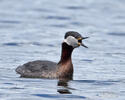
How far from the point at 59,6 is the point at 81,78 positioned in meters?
21.4

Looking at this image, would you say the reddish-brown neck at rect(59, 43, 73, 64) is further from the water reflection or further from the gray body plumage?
the water reflection

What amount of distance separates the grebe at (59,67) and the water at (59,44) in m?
0.37

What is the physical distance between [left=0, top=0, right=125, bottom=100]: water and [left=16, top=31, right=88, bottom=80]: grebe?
14.6 inches

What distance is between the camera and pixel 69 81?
793 inches

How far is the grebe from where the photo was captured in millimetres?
20533

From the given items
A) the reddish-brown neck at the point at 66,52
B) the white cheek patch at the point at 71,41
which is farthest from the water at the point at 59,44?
the white cheek patch at the point at 71,41

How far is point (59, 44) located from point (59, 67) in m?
7.32

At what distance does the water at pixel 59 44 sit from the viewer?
1837cm

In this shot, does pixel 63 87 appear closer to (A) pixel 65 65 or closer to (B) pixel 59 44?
(A) pixel 65 65

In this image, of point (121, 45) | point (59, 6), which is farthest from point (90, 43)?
point (59, 6)

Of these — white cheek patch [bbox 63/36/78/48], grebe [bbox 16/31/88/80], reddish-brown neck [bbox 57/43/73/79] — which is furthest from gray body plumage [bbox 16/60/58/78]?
white cheek patch [bbox 63/36/78/48]

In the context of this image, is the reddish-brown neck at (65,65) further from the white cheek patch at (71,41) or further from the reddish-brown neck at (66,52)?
the white cheek patch at (71,41)

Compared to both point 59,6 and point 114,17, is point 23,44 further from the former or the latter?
point 59,6

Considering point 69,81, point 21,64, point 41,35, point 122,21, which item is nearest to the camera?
point 69,81
